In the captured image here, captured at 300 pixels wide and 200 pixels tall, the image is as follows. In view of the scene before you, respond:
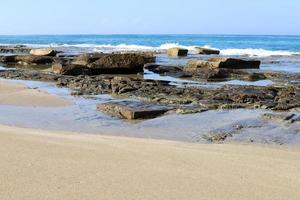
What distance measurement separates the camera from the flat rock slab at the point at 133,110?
8.29 meters

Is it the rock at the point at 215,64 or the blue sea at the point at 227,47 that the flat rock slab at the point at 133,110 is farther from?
the blue sea at the point at 227,47

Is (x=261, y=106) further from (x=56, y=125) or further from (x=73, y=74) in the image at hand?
(x=73, y=74)

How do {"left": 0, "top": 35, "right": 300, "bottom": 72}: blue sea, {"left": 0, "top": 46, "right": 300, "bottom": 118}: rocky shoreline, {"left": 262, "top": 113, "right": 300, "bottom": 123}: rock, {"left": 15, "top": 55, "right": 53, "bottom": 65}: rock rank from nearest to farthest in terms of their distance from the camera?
1. {"left": 262, "top": 113, "right": 300, "bottom": 123}: rock
2. {"left": 0, "top": 46, "right": 300, "bottom": 118}: rocky shoreline
3. {"left": 15, "top": 55, "right": 53, "bottom": 65}: rock
4. {"left": 0, "top": 35, "right": 300, "bottom": 72}: blue sea

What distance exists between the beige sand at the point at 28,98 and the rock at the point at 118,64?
5777 millimetres

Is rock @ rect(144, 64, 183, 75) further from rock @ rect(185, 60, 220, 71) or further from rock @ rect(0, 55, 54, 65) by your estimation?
rock @ rect(0, 55, 54, 65)

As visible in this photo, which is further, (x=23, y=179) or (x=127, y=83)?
(x=127, y=83)

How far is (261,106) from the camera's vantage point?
9469 mm

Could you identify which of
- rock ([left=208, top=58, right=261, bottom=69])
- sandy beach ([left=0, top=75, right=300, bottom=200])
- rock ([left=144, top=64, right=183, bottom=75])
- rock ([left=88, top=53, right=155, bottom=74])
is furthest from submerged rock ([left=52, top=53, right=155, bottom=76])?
sandy beach ([left=0, top=75, right=300, bottom=200])

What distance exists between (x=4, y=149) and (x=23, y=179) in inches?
43.4

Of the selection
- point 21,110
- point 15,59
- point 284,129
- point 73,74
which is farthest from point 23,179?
point 15,59

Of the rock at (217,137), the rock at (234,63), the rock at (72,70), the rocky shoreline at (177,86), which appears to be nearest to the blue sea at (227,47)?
the rock at (234,63)

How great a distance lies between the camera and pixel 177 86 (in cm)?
1305

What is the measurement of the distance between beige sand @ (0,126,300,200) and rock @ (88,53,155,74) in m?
12.7

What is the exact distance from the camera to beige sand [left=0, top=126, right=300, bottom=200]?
3439mm
